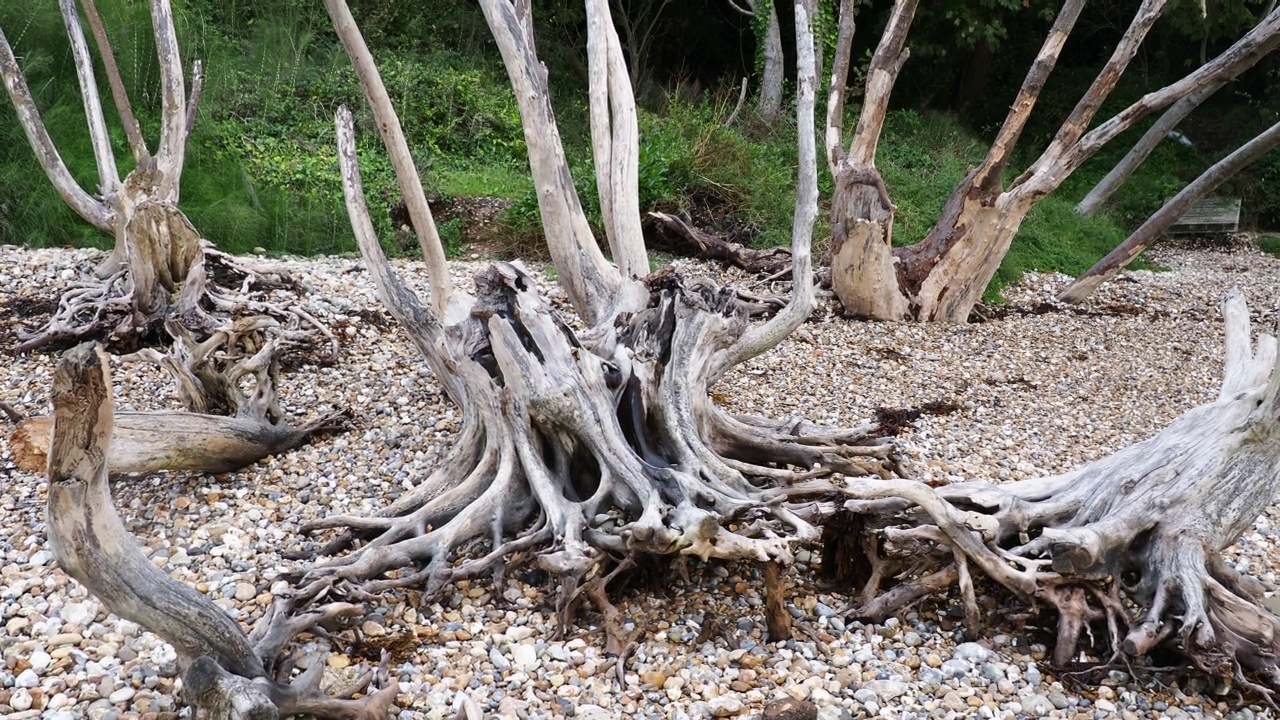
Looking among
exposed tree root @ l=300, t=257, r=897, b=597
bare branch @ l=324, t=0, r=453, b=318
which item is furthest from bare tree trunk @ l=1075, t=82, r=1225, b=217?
bare branch @ l=324, t=0, r=453, b=318

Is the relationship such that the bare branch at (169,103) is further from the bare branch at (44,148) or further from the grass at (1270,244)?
the grass at (1270,244)

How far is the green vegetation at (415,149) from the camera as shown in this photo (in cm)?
842

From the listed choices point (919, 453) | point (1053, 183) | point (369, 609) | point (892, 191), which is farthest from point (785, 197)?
point (369, 609)

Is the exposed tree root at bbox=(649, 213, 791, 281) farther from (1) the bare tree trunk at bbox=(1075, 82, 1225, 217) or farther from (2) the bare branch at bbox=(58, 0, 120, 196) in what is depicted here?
(2) the bare branch at bbox=(58, 0, 120, 196)

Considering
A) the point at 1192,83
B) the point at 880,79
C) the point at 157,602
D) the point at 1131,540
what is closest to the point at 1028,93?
the point at 880,79

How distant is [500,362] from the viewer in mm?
3598

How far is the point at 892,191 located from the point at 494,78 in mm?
6042

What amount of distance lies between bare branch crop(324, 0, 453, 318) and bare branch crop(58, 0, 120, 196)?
282cm

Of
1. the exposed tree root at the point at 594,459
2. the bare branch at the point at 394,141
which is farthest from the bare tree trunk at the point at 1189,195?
the bare branch at the point at 394,141

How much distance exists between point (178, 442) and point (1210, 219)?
13.7m

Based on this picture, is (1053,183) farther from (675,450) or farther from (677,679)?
(677,679)

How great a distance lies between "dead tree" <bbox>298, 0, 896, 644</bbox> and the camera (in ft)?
10.4

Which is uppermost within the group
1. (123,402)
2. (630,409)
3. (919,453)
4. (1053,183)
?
(1053,183)

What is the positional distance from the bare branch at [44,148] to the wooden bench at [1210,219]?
13.0m
